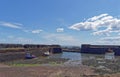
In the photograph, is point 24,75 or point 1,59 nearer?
point 24,75

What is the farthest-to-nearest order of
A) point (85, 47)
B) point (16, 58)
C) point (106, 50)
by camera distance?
1. point (85, 47)
2. point (106, 50)
3. point (16, 58)

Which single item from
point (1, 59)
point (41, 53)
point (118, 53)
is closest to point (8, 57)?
point (1, 59)

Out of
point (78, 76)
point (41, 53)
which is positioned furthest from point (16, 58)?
point (78, 76)

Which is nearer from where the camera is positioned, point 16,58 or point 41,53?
point 16,58

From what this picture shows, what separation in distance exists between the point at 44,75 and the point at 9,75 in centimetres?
352

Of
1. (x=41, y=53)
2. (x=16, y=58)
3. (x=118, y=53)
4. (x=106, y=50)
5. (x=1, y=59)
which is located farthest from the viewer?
(x=106, y=50)

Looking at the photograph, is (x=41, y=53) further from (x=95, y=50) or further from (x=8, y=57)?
(x=95, y=50)

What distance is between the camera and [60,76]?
22531 millimetres

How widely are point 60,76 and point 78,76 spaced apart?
1749 millimetres

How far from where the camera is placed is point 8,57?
43125 millimetres

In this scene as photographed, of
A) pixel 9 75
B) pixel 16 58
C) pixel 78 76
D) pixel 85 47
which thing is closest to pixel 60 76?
pixel 78 76

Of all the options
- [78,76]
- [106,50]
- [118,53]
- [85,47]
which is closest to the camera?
[78,76]

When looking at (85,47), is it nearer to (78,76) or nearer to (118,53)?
(118,53)

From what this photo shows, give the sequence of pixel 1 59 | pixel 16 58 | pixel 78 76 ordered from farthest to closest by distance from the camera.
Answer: pixel 16 58, pixel 1 59, pixel 78 76
